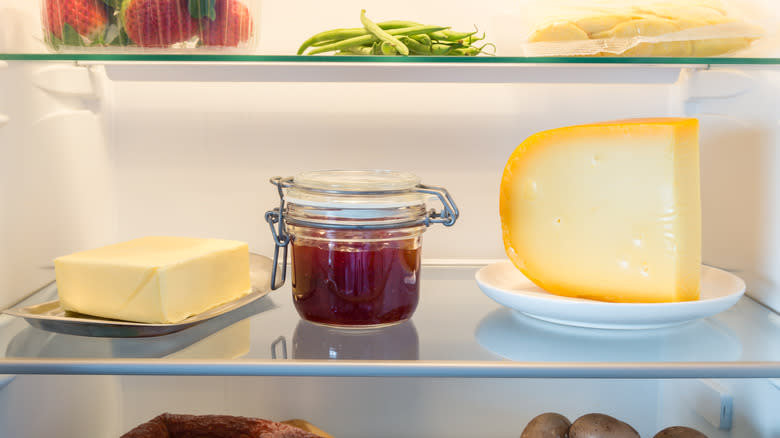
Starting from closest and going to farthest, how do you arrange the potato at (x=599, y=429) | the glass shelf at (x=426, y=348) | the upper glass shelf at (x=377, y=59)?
the glass shelf at (x=426, y=348) < the upper glass shelf at (x=377, y=59) < the potato at (x=599, y=429)

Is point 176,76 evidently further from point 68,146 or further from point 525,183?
point 525,183

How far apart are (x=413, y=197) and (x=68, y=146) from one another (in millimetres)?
474

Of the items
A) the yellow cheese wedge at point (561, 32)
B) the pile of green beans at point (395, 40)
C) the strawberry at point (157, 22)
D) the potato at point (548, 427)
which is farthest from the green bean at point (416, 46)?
the potato at point (548, 427)

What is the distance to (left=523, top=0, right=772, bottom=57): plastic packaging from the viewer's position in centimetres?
77

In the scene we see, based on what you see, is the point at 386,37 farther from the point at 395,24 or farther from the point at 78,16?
the point at 78,16

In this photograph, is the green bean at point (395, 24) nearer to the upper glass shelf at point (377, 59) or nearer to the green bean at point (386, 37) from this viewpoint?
the green bean at point (386, 37)

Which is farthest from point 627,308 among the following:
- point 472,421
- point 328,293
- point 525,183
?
point 472,421

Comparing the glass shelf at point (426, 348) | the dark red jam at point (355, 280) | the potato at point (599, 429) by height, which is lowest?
the potato at point (599, 429)

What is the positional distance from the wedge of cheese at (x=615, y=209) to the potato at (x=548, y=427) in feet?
0.69

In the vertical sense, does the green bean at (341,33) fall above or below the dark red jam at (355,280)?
above

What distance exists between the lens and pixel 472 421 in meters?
1.07

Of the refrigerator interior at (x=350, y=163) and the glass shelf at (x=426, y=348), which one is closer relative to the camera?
the glass shelf at (x=426, y=348)

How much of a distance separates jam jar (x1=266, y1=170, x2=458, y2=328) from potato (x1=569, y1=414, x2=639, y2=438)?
297 mm

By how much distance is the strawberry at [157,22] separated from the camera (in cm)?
75
